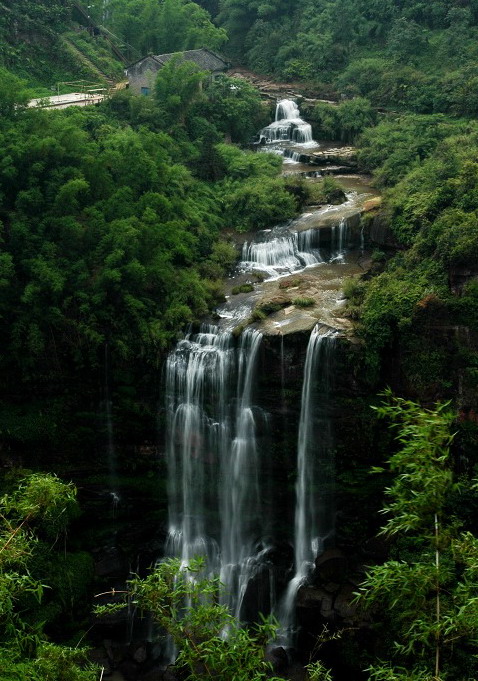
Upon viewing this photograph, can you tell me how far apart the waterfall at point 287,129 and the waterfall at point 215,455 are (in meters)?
17.1

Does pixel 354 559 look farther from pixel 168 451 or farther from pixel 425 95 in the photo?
pixel 425 95

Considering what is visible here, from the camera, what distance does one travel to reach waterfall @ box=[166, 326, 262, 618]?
1902cm

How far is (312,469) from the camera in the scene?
18.7 meters

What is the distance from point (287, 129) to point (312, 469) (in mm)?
20729

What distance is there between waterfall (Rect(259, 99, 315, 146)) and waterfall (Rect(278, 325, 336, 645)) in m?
17.9

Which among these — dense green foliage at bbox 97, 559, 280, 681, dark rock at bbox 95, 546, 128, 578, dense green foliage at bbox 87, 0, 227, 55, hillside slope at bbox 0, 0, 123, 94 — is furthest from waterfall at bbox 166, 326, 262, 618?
dense green foliage at bbox 87, 0, 227, 55

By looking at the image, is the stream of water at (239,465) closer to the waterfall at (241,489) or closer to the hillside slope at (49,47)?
the waterfall at (241,489)

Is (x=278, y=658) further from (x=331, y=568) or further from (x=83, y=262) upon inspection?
(x=83, y=262)

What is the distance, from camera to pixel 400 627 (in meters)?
15.7

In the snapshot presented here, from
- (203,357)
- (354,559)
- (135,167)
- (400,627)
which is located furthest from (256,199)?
(400,627)

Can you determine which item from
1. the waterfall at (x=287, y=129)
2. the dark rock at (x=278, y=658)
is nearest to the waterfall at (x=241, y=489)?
the dark rock at (x=278, y=658)

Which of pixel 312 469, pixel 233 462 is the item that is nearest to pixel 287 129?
pixel 233 462

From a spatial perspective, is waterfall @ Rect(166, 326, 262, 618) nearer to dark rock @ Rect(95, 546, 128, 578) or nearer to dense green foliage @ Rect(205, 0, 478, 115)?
dark rock @ Rect(95, 546, 128, 578)

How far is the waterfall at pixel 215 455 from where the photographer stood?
749 inches
